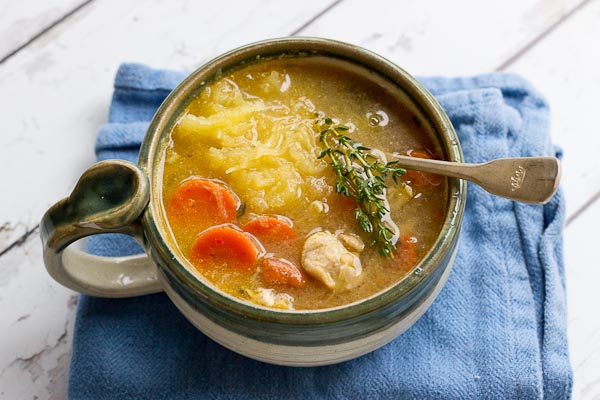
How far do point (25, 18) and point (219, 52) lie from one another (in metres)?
0.65

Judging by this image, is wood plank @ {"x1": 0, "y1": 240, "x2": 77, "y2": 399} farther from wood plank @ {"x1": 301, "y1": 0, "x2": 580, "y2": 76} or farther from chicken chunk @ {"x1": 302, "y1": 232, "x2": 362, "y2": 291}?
wood plank @ {"x1": 301, "y1": 0, "x2": 580, "y2": 76}

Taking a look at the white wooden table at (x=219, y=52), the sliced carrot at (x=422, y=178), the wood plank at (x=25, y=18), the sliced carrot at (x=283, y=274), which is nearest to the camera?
the sliced carrot at (x=283, y=274)

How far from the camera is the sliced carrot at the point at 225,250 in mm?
1666

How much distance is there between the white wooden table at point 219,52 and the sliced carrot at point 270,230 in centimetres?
79

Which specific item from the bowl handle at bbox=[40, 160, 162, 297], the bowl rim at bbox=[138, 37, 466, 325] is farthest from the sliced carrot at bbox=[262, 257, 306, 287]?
the bowl handle at bbox=[40, 160, 162, 297]

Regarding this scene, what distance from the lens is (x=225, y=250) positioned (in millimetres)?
1669

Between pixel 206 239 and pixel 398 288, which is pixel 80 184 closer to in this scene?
pixel 206 239

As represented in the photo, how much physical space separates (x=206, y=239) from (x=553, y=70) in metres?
1.41

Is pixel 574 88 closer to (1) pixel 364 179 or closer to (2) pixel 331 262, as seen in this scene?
(1) pixel 364 179

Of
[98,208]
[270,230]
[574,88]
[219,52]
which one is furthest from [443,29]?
[98,208]

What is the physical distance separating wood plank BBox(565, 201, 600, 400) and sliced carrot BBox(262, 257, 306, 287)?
2.98 feet

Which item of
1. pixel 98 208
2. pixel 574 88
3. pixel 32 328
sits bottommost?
pixel 32 328

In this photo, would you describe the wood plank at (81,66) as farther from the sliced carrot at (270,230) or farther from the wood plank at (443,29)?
the sliced carrot at (270,230)

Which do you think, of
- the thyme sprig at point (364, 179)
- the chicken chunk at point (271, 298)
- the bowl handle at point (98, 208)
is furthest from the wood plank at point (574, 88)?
the bowl handle at point (98, 208)
